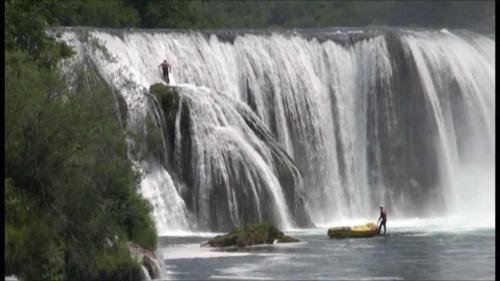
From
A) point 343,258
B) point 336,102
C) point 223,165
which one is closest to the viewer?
point 343,258

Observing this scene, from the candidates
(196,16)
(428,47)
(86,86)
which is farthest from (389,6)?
(86,86)

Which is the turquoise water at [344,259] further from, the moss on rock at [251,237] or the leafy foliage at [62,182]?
the leafy foliage at [62,182]

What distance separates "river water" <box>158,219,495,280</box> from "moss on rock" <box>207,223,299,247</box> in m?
0.61

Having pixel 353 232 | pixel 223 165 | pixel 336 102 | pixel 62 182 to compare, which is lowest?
pixel 62 182

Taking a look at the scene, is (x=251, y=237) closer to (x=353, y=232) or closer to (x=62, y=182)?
(x=353, y=232)

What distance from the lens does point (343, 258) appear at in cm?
4572

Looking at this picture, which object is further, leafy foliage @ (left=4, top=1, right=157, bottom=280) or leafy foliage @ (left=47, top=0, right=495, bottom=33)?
leafy foliage @ (left=47, top=0, right=495, bottom=33)

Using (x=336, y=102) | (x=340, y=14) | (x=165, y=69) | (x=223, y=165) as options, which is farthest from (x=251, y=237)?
(x=340, y=14)

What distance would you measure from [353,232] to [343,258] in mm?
7255

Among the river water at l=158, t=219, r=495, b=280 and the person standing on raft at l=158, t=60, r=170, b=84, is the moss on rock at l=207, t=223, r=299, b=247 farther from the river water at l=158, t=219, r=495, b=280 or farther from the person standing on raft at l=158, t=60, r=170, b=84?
the person standing on raft at l=158, t=60, r=170, b=84

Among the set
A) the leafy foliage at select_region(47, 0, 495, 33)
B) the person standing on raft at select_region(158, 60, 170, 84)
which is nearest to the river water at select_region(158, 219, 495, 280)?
the person standing on raft at select_region(158, 60, 170, 84)

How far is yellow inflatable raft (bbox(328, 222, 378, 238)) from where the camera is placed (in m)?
52.4

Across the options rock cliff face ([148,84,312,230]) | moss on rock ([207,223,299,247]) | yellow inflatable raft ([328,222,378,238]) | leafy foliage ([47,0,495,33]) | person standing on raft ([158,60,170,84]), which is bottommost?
moss on rock ([207,223,299,247])

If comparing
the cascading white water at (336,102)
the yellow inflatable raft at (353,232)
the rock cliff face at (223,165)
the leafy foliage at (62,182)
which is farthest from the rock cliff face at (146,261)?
the cascading white water at (336,102)
